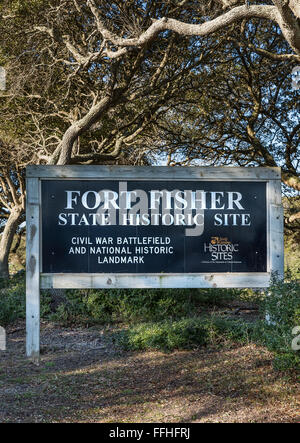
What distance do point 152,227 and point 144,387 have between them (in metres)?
2.28

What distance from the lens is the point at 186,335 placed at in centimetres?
678

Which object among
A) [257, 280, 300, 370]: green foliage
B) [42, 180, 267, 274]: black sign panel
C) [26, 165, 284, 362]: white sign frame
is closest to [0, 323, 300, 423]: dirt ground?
[257, 280, 300, 370]: green foliage

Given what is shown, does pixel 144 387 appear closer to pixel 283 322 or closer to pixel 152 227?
pixel 283 322

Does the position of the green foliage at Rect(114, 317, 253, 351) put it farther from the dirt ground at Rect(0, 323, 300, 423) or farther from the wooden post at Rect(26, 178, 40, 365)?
the wooden post at Rect(26, 178, 40, 365)

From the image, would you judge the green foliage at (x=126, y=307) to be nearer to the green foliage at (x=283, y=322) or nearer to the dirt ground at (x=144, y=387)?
the dirt ground at (x=144, y=387)

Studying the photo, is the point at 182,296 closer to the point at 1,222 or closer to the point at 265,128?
the point at 265,128

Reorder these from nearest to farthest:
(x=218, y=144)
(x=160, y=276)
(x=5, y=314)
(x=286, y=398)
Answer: (x=286, y=398)
(x=160, y=276)
(x=5, y=314)
(x=218, y=144)

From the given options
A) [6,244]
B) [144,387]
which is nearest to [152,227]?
[144,387]

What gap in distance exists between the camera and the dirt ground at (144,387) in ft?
14.4

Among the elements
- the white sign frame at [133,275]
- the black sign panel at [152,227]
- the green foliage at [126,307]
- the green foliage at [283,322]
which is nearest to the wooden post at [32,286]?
the white sign frame at [133,275]

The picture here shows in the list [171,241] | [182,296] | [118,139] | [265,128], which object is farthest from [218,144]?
[171,241]

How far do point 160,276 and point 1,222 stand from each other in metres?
24.2

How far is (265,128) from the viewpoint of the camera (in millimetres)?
13719

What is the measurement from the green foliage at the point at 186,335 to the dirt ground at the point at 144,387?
0.17 metres
